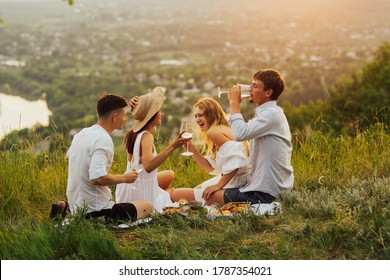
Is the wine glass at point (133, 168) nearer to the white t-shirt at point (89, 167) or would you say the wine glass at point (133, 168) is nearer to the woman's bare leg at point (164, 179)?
the white t-shirt at point (89, 167)

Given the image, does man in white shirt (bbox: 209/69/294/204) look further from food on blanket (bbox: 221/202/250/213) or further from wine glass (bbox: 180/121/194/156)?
wine glass (bbox: 180/121/194/156)

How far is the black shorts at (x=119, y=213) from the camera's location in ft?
17.5

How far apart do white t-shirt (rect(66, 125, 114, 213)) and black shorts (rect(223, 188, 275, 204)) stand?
41.7 inches

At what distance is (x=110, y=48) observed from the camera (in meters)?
80.8

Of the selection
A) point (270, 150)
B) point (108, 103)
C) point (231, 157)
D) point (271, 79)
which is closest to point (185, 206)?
point (231, 157)

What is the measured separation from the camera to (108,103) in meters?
5.25

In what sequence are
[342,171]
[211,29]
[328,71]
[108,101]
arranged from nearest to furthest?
[108,101] < [342,171] < [328,71] < [211,29]

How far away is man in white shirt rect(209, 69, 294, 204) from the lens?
5535 mm

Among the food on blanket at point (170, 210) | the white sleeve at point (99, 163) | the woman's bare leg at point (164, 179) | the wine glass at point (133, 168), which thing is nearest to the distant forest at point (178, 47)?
the woman's bare leg at point (164, 179)

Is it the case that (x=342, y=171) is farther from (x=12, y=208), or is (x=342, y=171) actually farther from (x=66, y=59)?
(x=66, y=59)

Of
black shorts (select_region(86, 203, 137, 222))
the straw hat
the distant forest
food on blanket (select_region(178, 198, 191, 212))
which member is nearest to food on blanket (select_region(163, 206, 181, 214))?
food on blanket (select_region(178, 198, 191, 212))

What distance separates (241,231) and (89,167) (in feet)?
4.45

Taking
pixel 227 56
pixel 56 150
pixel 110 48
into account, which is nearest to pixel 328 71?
pixel 227 56

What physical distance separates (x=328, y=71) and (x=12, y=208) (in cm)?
5537
